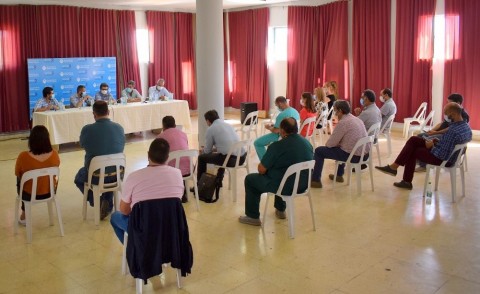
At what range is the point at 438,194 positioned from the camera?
5594 mm

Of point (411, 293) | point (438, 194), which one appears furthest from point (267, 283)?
point (438, 194)

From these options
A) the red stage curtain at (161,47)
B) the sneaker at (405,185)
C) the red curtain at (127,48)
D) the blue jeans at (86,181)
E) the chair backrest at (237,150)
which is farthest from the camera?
the red stage curtain at (161,47)

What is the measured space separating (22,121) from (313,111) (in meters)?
6.36

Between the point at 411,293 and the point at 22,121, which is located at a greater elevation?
the point at 22,121

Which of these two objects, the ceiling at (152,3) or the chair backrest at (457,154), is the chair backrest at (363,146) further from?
the ceiling at (152,3)

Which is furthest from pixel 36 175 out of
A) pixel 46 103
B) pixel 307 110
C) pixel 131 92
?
pixel 131 92

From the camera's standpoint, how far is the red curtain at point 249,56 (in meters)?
12.7

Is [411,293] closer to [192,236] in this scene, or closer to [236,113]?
[192,236]

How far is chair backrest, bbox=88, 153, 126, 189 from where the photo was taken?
436 cm

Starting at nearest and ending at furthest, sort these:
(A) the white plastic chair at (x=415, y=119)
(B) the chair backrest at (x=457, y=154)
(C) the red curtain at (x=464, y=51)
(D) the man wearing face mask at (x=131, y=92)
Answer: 1. (B) the chair backrest at (x=457, y=154)
2. (C) the red curtain at (x=464, y=51)
3. (A) the white plastic chair at (x=415, y=119)
4. (D) the man wearing face mask at (x=131, y=92)

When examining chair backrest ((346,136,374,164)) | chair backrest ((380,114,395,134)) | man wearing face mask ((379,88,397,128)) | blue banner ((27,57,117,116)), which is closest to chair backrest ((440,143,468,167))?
chair backrest ((346,136,374,164))

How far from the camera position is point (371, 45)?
407 inches

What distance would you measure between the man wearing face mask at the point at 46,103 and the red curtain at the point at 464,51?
7236mm

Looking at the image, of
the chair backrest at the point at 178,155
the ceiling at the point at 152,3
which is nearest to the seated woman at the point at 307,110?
the chair backrest at the point at 178,155
